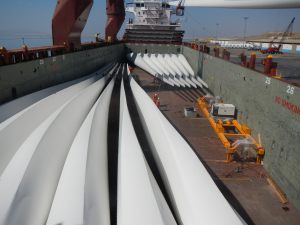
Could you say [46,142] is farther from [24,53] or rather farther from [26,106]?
[24,53]

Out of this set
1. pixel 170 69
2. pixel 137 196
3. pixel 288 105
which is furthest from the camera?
pixel 170 69

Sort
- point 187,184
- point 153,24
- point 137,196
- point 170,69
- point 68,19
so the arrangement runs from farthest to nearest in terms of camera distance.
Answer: point 153,24, point 170,69, point 68,19, point 187,184, point 137,196

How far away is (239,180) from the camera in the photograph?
31.3 ft

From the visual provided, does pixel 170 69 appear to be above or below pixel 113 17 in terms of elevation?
below

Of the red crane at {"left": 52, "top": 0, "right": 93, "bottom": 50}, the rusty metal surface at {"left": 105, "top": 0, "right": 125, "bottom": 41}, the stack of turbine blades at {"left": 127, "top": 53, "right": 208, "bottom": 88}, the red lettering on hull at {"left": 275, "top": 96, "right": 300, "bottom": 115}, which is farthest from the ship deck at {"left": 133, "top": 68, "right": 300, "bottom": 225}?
the rusty metal surface at {"left": 105, "top": 0, "right": 125, "bottom": 41}

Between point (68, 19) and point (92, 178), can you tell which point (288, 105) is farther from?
point (68, 19)

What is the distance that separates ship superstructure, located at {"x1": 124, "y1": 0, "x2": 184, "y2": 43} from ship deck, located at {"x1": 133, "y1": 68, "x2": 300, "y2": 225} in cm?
3073

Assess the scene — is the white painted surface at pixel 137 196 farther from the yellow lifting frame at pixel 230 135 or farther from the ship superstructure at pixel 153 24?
the ship superstructure at pixel 153 24

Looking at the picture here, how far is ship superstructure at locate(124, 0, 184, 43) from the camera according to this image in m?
44.4

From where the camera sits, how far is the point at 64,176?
6969 millimetres

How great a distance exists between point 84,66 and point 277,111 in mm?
14609

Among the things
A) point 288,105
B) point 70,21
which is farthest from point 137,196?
point 70,21

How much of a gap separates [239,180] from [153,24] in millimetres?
38591

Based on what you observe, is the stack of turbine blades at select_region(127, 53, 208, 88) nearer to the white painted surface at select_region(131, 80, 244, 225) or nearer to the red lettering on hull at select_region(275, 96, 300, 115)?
the red lettering on hull at select_region(275, 96, 300, 115)
